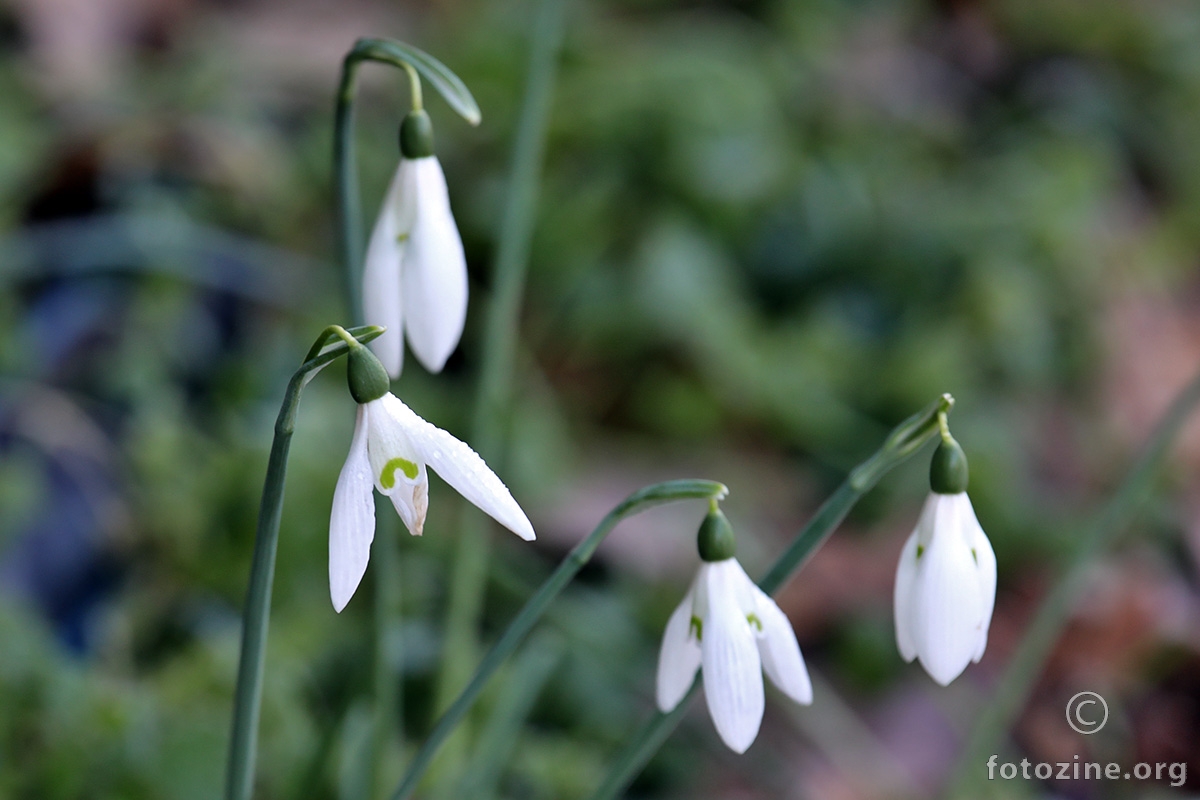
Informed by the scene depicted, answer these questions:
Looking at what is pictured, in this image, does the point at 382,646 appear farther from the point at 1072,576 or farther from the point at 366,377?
the point at 1072,576

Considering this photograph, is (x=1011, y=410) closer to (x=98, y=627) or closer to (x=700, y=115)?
(x=700, y=115)

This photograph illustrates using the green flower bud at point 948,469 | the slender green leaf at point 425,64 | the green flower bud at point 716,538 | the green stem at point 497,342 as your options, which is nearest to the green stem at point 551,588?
the green flower bud at point 716,538

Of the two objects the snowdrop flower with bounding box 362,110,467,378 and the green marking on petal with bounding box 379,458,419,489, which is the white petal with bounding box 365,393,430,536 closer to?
the green marking on petal with bounding box 379,458,419,489

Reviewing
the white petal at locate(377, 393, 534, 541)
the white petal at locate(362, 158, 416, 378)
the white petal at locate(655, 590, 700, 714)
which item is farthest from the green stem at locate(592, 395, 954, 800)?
the white petal at locate(362, 158, 416, 378)

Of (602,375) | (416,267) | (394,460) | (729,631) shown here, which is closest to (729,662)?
(729,631)

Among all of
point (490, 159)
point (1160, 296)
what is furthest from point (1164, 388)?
point (490, 159)
